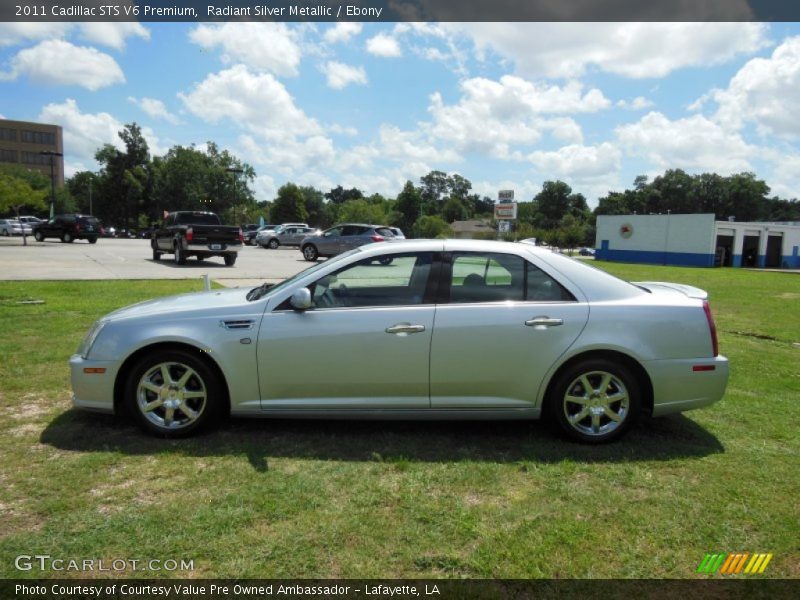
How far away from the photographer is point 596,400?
4152 mm

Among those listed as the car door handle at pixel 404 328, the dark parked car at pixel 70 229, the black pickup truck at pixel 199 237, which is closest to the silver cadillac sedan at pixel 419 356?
the car door handle at pixel 404 328

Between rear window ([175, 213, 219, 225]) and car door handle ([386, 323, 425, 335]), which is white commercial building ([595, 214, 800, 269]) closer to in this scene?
rear window ([175, 213, 219, 225])

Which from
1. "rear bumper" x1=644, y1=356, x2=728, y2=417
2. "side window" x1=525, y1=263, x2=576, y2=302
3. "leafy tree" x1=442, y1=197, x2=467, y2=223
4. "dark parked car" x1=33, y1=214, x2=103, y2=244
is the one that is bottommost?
"rear bumper" x1=644, y1=356, x2=728, y2=417

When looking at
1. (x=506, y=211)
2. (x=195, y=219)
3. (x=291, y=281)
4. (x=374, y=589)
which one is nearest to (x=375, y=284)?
Answer: (x=291, y=281)

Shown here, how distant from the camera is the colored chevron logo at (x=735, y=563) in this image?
2.73 m

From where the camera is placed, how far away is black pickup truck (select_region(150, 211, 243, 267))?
19.6 meters

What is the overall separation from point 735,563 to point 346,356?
2567mm

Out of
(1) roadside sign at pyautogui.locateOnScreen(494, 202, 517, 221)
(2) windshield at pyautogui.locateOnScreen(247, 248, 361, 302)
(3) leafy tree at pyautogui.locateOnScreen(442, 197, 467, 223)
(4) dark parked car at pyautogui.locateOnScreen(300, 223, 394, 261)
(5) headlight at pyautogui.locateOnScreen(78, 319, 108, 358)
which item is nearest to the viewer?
(5) headlight at pyautogui.locateOnScreen(78, 319, 108, 358)

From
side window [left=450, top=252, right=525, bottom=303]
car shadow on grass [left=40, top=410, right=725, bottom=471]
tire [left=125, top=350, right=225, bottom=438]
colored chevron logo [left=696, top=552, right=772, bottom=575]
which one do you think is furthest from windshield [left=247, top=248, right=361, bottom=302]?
colored chevron logo [left=696, top=552, right=772, bottom=575]

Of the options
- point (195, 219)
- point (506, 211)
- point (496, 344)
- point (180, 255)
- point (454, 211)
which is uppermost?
point (454, 211)

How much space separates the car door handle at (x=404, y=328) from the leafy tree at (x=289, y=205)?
289ft

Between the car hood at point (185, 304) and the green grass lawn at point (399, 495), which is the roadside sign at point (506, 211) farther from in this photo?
the car hood at point (185, 304)

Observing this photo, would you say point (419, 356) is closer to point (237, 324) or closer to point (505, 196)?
point (237, 324)

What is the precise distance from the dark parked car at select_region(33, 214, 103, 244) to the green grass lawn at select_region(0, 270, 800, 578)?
33.6m
